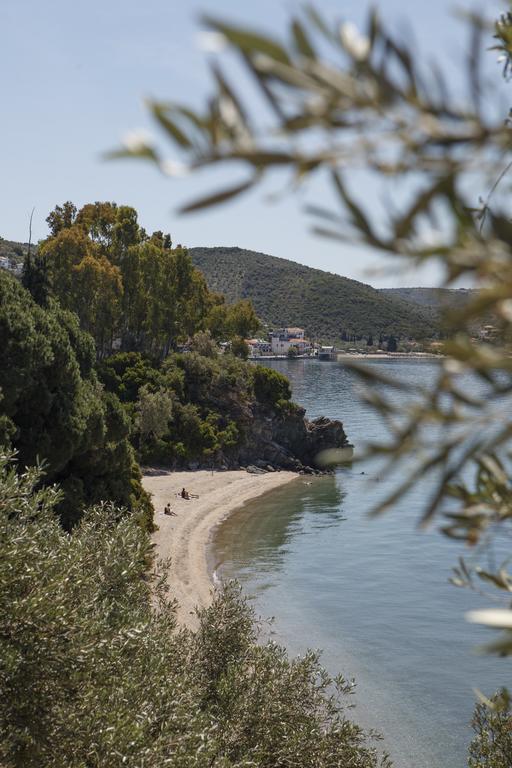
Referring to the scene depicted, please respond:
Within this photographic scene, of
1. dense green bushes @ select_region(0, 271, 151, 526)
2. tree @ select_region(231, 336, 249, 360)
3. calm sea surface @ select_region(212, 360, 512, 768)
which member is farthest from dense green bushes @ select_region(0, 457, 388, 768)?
tree @ select_region(231, 336, 249, 360)

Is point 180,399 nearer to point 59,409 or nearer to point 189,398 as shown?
point 189,398

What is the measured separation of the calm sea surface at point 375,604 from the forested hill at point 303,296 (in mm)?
122971

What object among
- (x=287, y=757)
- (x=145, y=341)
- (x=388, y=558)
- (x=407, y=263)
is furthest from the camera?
(x=145, y=341)

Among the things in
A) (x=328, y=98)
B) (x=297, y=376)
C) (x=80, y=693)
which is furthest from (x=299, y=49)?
(x=297, y=376)

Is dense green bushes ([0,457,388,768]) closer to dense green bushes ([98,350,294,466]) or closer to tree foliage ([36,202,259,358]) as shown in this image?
dense green bushes ([98,350,294,466])

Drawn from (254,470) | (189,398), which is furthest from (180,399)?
(254,470)

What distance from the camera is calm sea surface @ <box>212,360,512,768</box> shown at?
1991 centimetres

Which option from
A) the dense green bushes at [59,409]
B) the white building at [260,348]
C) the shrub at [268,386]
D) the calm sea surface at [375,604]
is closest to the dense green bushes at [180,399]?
the shrub at [268,386]

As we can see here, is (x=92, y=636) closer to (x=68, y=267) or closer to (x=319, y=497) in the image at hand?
(x=319, y=497)

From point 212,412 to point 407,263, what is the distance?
164 ft

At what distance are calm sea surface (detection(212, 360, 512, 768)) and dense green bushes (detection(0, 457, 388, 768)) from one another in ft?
11.8

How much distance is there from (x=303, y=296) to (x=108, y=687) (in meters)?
181

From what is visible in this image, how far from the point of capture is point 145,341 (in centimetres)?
5675

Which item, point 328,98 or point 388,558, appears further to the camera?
point 388,558
